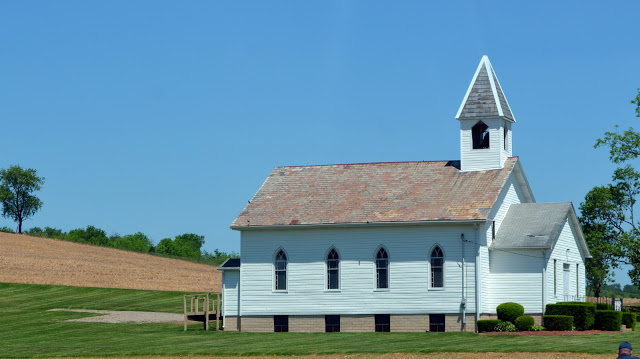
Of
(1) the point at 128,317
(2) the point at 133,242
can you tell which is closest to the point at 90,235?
(2) the point at 133,242

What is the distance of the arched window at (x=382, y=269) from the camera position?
48.2 meters

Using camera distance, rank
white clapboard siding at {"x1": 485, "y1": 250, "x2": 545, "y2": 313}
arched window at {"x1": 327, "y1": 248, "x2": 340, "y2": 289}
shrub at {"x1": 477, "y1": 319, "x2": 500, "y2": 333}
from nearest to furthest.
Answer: shrub at {"x1": 477, "y1": 319, "x2": 500, "y2": 333}
white clapboard siding at {"x1": 485, "y1": 250, "x2": 545, "y2": 313}
arched window at {"x1": 327, "y1": 248, "x2": 340, "y2": 289}

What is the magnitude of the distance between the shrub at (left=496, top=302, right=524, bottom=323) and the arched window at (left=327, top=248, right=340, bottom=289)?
7665mm

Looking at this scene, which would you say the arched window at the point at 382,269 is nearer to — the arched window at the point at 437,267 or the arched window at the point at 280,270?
the arched window at the point at 437,267

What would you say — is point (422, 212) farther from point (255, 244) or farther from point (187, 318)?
point (187, 318)

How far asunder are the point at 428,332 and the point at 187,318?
41.6 ft

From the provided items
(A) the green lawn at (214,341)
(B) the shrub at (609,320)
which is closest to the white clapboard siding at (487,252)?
(A) the green lawn at (214,341)

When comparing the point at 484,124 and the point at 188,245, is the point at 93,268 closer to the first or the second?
the point at 484,124

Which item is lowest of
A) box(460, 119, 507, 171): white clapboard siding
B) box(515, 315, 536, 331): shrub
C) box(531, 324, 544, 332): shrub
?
box(531, 324, 544, 332): shrub

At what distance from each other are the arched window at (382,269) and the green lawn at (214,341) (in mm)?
3525

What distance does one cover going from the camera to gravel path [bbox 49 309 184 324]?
54781 mm

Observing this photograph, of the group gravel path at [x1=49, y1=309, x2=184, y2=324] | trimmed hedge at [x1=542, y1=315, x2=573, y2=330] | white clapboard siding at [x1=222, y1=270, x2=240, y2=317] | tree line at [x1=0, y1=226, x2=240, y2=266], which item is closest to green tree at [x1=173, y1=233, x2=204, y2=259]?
tree line at [x1=0, y1=226, x2=240, y2=266]

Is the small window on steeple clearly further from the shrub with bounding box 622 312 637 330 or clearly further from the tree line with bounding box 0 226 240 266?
the tree line with bounding box 0 226 240 266

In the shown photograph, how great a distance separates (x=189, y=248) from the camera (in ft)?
493
